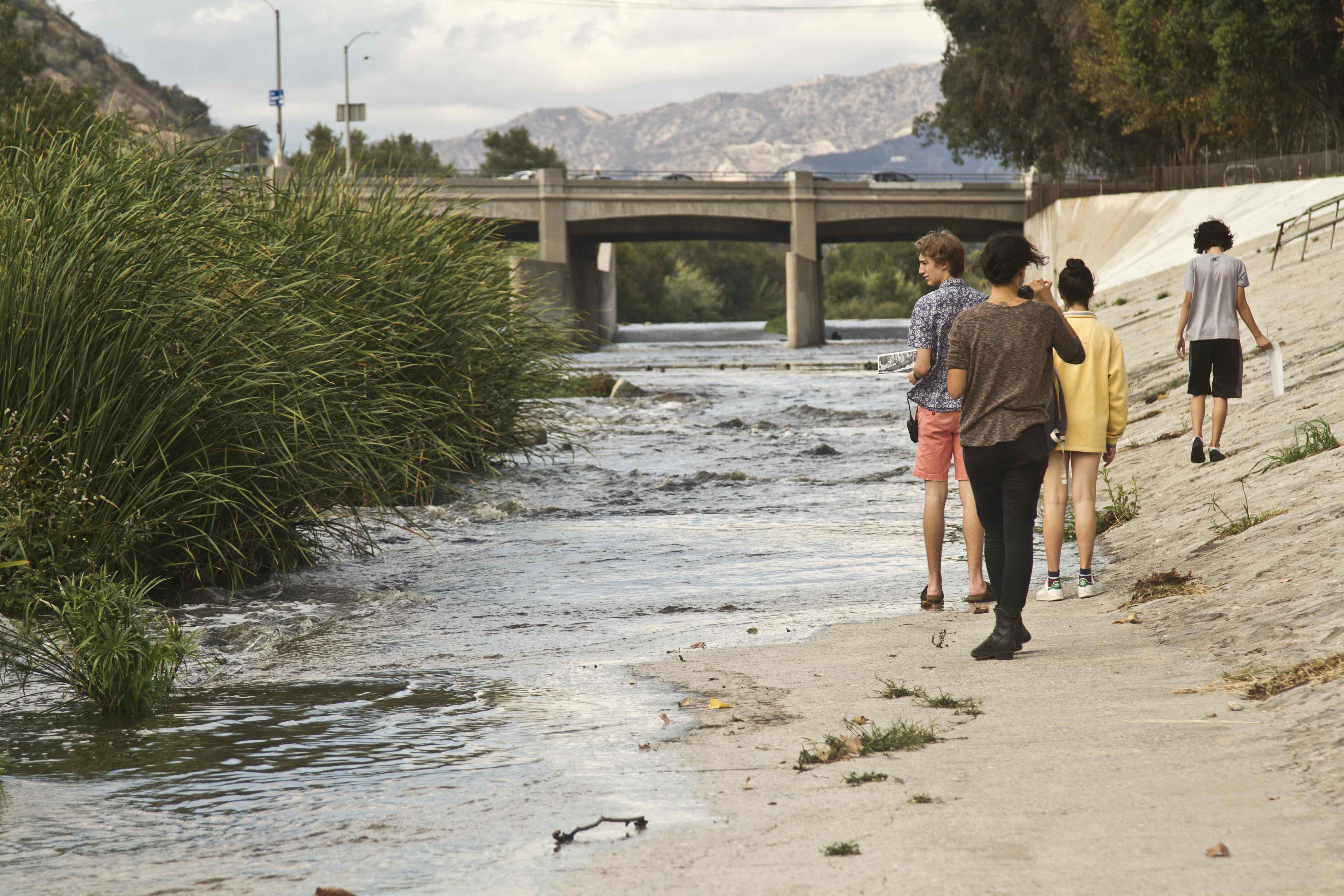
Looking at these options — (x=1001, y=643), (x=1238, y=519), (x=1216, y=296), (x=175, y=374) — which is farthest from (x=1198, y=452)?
(x=175, y=374)

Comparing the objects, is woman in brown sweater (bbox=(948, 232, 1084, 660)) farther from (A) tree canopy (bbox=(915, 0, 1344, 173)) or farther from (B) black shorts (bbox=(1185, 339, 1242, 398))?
(A) tree canopy (bbox=(915, 0, 1344, 173))

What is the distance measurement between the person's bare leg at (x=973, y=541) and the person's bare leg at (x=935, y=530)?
12cm

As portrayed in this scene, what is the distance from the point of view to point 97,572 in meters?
7.35

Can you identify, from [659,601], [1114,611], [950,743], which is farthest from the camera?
[659,601]

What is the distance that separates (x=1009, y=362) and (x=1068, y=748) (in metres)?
2.09

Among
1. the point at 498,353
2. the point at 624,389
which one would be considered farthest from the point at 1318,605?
the point at 624,389

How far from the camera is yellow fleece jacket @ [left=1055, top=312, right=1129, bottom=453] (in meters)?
6.96

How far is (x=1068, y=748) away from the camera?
4504 mm

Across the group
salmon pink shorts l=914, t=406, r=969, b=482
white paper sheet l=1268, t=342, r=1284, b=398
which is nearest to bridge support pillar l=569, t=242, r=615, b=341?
white paper sheet l=1268, t=342, r=1284, b=398

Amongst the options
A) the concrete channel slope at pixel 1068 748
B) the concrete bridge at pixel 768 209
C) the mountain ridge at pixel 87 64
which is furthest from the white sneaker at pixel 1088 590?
the mountain ridge at pixel 87 64

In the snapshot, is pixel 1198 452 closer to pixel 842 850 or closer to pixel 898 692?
pixel 898 692

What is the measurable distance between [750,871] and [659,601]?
4.86 metres

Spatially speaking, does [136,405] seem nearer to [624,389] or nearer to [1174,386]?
[1174,386]

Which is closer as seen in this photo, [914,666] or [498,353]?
[914,666]
